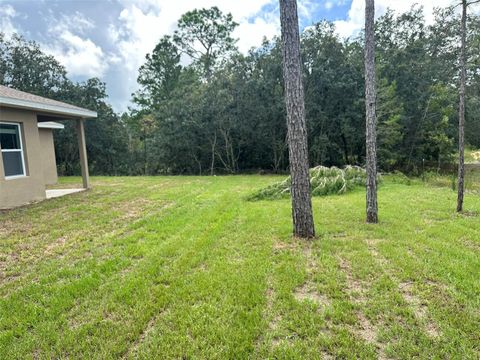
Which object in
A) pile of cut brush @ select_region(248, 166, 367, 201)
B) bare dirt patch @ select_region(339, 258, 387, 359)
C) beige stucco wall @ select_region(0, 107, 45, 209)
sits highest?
beige stucco wall @ select_region(0, 107, 45, 209)

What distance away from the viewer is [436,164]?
15000mm

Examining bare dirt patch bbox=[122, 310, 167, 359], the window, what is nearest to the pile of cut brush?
bare dirt patch bbox=[122, 310, 167, 359]

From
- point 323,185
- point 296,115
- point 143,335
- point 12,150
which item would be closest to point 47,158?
point 12,150

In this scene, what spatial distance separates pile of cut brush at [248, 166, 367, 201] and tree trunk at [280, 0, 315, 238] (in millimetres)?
3235

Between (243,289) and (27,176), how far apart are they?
7.48 metres

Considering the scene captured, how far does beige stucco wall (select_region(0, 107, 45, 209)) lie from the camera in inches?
266

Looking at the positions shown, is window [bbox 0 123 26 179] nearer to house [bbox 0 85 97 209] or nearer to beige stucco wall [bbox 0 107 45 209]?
house [bbox 0 85 97 209]

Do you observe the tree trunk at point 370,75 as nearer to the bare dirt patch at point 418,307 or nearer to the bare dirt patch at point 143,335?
the bare dirt patch at point 418,307

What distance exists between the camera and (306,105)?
13.2m

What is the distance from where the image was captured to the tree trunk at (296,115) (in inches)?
143

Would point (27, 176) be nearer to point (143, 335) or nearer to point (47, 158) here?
point (47, 158)

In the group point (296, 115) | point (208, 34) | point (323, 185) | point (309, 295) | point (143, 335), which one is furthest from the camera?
point (208, 34)

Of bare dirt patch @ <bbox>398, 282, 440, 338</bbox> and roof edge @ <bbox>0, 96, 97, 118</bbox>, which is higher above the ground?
roof edge @ <bbox>0, 96, 97, 118</bbox>

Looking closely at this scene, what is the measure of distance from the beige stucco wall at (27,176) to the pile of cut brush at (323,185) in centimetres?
582
